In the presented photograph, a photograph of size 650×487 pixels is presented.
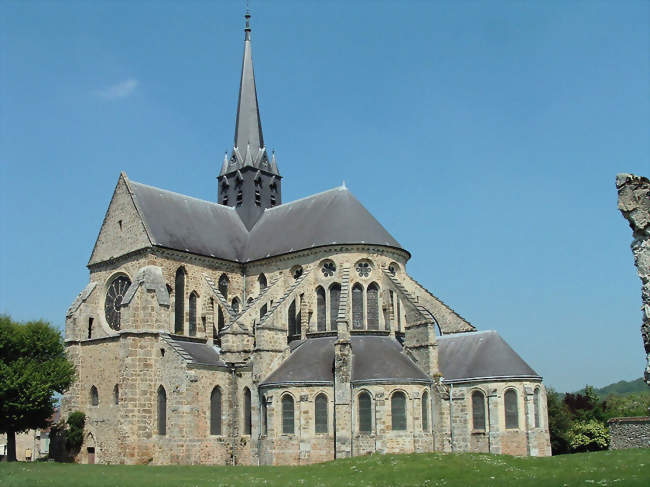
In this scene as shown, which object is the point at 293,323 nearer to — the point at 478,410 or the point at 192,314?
the point at 192,314

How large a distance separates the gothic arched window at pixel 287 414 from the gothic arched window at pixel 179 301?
26.8 feet

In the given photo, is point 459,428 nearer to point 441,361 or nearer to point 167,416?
point 441,361

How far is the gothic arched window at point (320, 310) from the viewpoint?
39.3 meters

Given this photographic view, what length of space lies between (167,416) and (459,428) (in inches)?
582

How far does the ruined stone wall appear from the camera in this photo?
49.3 ft

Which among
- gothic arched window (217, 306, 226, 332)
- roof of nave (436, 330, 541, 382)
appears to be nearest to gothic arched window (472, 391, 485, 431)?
roof of nave (436, 330, 541, 382)

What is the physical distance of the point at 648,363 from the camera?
15.0 m

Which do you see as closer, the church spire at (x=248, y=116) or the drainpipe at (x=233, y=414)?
the drainpipe at (x=233, y=414)

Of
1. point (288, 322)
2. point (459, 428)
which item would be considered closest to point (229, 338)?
point (288, 322)

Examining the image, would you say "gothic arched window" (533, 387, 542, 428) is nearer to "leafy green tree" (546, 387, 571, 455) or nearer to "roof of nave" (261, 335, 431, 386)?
"roof of nave" (261, 335, 431, 386)

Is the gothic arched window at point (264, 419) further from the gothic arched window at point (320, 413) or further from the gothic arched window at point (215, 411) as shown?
the gothic arched window at point (215, 411)

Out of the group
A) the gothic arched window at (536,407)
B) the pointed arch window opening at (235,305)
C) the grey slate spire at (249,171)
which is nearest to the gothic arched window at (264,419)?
the pointed arch window opening at (235,305)

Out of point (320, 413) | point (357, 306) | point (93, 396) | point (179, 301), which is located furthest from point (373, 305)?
point (93, 396)

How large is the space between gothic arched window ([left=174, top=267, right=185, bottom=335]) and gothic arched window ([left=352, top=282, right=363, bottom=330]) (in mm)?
9555
